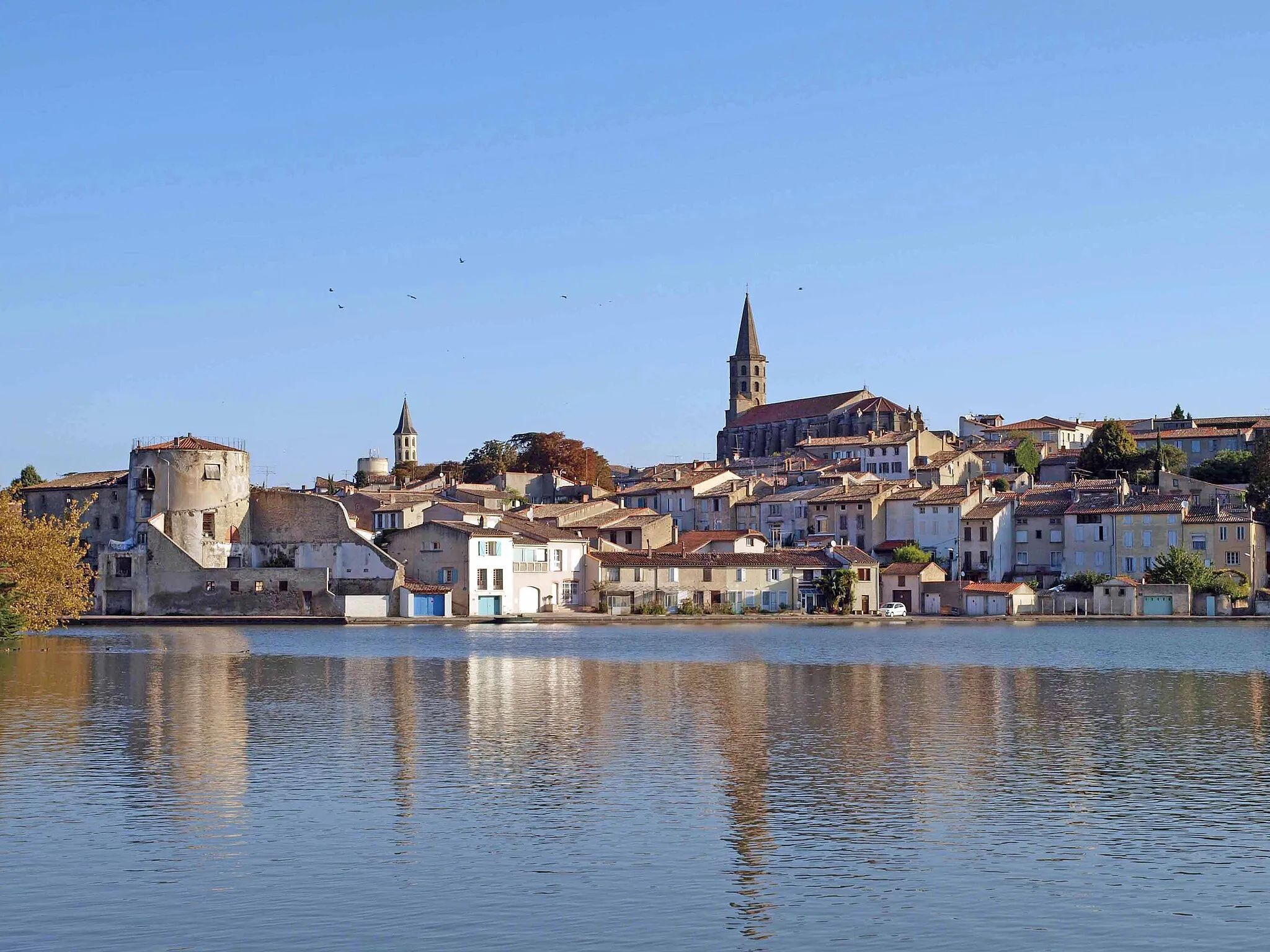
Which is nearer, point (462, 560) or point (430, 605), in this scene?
point (462, 560)

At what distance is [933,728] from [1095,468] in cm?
8933

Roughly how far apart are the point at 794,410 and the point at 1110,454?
60140 millimetres

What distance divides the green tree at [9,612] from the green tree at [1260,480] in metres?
75.1

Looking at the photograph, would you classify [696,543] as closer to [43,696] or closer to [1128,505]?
[1128,505]

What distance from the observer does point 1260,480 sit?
104 m

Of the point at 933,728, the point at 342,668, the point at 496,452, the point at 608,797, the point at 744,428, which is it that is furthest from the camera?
the point at 744,428

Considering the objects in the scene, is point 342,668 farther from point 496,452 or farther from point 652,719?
point 496,452

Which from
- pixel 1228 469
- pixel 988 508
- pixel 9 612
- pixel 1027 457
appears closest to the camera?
pixel 9 612

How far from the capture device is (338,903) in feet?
54.4

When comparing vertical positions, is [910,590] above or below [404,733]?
above

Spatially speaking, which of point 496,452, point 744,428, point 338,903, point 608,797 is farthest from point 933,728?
point 744,428

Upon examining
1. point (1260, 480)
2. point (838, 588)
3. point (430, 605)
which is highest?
point (1260, 480)

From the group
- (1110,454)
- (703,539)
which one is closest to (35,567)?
(703,539)

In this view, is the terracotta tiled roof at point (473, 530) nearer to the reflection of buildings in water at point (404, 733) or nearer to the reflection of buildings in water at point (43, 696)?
the reflection of buildings in water at point (43, 696)
